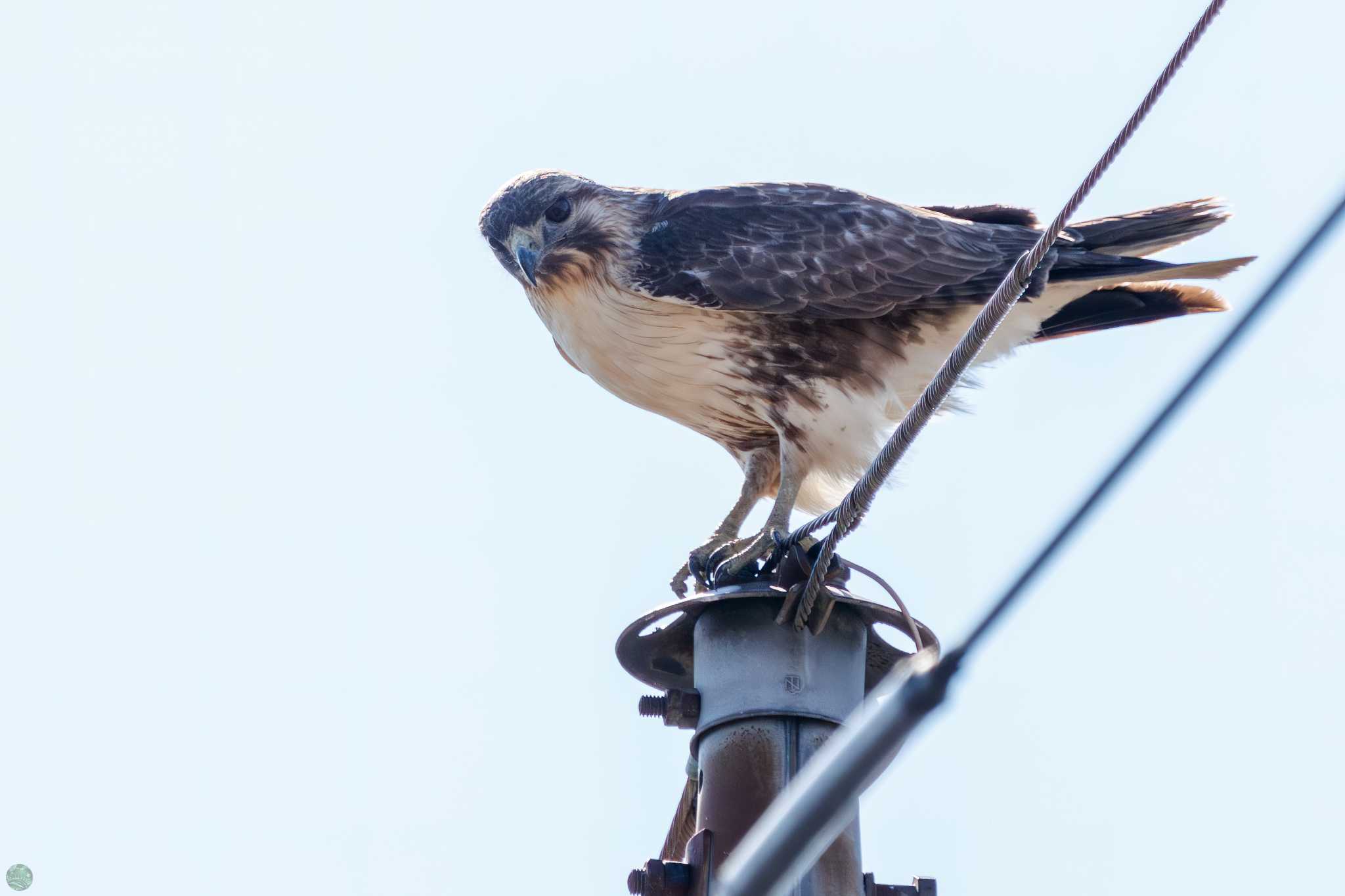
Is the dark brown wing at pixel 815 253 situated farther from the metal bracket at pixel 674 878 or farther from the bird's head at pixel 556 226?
the metal bracket at pixel 674 878

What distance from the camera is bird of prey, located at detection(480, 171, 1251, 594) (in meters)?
6.57

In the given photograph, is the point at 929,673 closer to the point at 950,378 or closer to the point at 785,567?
the point at 950,378

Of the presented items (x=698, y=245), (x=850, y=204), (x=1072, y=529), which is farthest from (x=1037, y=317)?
(x=1072, y=529)

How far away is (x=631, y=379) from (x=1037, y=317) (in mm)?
1641

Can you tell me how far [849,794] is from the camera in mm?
2268

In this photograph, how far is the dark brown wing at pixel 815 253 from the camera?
6.64 m

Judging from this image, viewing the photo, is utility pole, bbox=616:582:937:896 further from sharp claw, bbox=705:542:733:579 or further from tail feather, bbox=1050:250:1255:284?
tail feather, bbox=1050:250:1255:284

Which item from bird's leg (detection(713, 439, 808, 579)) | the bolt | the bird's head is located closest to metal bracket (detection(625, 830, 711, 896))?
the bolt

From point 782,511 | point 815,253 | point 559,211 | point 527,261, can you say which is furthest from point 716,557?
point 559,211

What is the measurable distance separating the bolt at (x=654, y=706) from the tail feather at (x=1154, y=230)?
9.69 feet

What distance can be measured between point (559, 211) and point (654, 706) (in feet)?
9.45

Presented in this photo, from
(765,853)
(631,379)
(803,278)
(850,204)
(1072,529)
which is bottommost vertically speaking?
(765,853)

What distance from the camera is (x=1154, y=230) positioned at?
6.87 metres

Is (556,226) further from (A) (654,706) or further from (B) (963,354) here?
(B) (963,354)
